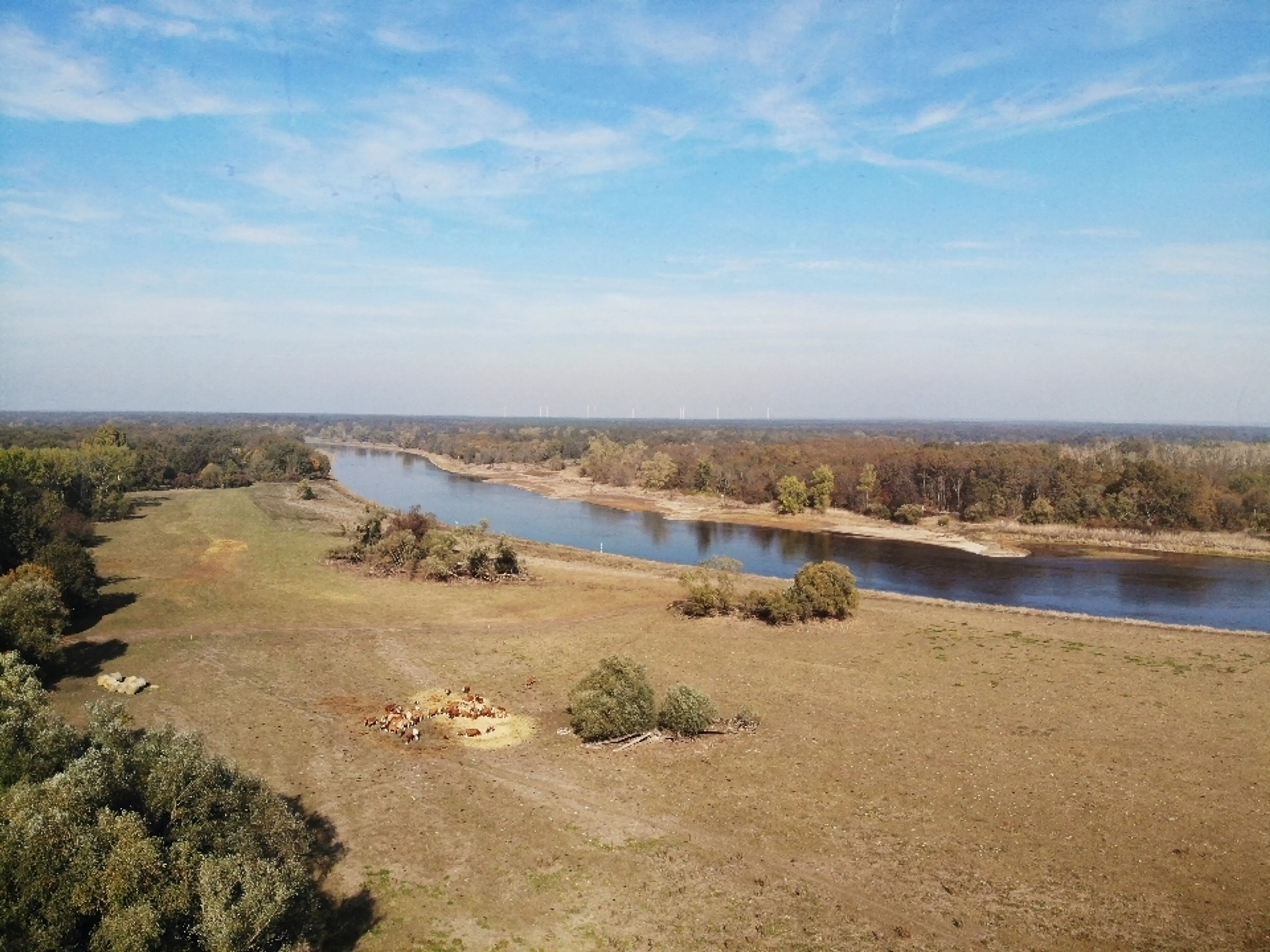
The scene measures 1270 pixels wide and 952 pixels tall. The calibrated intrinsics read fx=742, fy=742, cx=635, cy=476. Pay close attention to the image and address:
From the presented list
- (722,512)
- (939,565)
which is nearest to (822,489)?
(722,512)

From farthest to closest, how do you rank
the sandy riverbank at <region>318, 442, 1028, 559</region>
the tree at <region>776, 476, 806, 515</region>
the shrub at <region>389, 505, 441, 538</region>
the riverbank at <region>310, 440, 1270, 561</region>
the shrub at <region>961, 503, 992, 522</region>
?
the tree at <region>776, 476, 806, 515</region> < the shrub at <region>961, 503, 992, 522</region> < the sandy riverbank at <region>318, 442, 1028, 559</region> < the riverbank at <region>310, 440, 1270, 561</region> < the shrub at <region>389, 505, 441, 538</region>

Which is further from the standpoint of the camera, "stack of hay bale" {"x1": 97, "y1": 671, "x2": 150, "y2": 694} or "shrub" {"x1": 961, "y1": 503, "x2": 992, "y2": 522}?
"shrub" {"x1": 961, "y1": 503, "x2": 992, "y2": 522}

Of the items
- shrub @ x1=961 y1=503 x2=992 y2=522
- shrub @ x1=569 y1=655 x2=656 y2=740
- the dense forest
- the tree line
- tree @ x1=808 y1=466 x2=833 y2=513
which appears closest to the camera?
the dense forest

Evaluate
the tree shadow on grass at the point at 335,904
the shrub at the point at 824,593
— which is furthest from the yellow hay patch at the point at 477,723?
the shrub at the point at 824,593

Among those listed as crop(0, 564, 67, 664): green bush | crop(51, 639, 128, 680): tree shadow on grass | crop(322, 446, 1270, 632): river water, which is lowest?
crop(322, 446, 1270, 632): river water

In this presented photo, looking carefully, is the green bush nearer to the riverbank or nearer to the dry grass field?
the dry grass field

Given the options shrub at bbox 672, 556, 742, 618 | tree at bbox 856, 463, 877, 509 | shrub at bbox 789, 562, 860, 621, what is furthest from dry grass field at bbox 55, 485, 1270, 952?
tree at bbox 856, 463, 877, 509

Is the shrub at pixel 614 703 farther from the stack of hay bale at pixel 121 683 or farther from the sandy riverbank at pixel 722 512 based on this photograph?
the sandy riverbank at pixel 722 512
